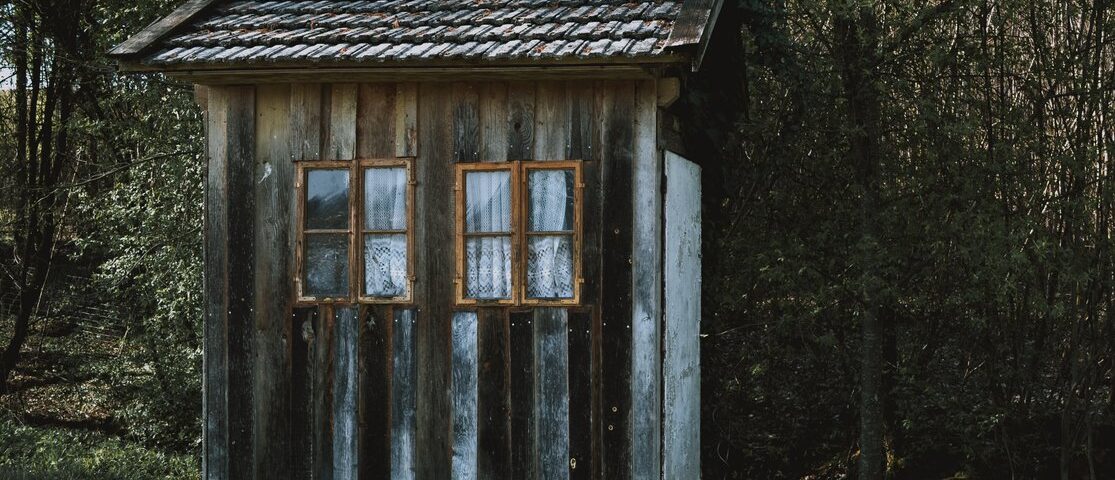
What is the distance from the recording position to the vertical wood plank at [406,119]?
6.35m

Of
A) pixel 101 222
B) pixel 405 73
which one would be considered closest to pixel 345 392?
pixel 405 73

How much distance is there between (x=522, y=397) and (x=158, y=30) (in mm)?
2969

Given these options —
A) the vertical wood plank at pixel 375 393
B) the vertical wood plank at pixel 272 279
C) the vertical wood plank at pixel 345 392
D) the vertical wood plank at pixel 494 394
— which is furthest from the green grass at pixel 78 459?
the vertical wood plank at pixel 494 394

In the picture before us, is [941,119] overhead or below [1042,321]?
overhead

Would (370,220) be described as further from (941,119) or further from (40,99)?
(40,99)

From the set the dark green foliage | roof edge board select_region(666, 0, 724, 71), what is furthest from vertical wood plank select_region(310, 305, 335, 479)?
the dark green foliage

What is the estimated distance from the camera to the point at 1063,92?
8555 millimetres

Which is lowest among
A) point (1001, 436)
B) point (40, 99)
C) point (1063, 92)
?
point (1001, 436)

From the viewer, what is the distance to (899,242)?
8.37 m

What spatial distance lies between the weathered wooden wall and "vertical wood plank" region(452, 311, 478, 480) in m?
0.01

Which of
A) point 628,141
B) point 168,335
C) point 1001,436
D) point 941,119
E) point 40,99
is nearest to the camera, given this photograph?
point 628,141

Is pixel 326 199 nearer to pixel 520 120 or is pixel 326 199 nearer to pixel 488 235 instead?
pixel 488 235

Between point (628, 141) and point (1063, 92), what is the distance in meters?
4.30

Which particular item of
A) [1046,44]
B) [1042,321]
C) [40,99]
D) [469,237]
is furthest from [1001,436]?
[40,99]
